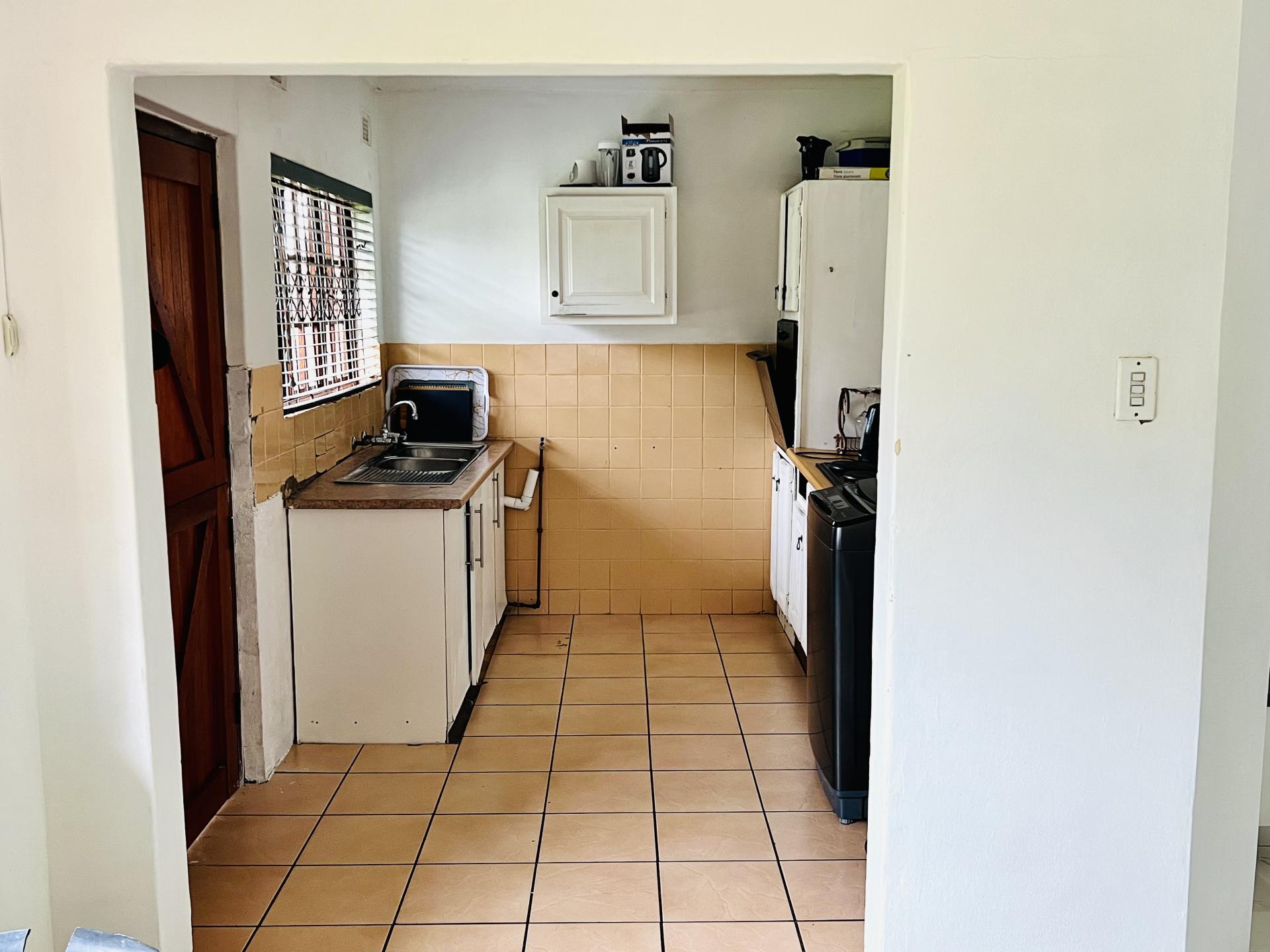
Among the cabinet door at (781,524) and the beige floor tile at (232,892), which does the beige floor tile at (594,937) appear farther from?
the cabinet door at (781,524)

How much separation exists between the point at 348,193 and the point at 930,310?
315cm

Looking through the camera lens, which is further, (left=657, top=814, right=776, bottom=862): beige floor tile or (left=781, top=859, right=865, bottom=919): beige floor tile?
(left=657, top=814, right=776, bottom=862): beige floor tile

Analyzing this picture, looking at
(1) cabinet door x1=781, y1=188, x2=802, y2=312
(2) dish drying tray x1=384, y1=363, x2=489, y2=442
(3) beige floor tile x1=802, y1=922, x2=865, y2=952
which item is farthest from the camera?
(2) dish drying tray x1=384, y1=363, x2=489, y2=442

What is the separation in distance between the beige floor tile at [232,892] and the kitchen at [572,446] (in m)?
0.61

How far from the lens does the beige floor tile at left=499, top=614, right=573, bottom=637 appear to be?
5.14 meters

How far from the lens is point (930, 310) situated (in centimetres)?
213

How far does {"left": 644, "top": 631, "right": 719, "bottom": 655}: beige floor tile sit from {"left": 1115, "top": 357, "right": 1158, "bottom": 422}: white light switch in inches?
114

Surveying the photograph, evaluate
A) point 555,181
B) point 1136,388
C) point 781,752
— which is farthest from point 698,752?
point 555,181

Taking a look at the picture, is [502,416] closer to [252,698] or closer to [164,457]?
[252,698]

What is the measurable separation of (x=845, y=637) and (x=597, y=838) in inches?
36.5

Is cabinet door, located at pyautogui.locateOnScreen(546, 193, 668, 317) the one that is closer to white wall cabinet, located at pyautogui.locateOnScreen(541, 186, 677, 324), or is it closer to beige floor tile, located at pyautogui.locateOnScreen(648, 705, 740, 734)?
white wall cabinet, located at pyautogui.locateOnScreen(541, 186, 677, 324)

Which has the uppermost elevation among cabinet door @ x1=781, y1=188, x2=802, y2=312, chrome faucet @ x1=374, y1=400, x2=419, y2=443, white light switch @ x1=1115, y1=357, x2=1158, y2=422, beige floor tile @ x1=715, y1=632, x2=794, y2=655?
cabinet door @ x1=781, y1=188, x2=802, y2=312

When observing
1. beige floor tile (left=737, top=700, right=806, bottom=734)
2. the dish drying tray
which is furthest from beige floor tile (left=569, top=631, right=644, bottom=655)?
the dish drying tray

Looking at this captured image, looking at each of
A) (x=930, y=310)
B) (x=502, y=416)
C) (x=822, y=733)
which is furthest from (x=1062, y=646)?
(x=502, y=416)
